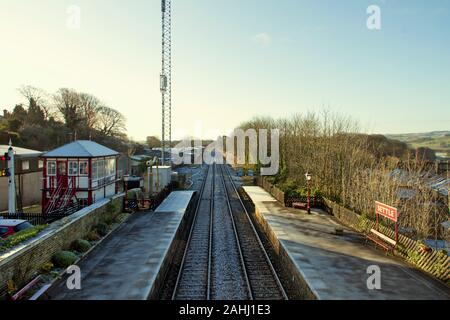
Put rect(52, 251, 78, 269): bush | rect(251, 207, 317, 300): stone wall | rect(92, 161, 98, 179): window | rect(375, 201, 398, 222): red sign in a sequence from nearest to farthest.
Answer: rect(251, 207, 317, 300): stone wall → rect(52, 251, 78, 269): bush → rect(375, 201, 398, 222): red sign → rect(92, 161, 98, 179): window

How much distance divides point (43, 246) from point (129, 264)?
3.04 metres

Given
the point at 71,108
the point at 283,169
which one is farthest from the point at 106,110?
the point at 283,169

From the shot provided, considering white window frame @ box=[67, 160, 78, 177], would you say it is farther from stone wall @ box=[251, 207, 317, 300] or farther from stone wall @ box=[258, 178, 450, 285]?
stone wall @ box=[258, 178, 450, 285]

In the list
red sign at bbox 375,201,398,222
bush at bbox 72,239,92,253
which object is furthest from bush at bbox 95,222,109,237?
red sign at bbox 375,201,398,222

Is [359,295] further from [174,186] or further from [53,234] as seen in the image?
[174,186]

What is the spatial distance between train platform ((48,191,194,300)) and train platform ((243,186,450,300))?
16.6 ft

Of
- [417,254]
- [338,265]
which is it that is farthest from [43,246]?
[417,254]

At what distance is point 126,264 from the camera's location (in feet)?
45.3

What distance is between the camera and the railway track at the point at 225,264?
13025 millimetres

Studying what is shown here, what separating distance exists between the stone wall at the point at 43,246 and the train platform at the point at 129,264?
1088 millimetres

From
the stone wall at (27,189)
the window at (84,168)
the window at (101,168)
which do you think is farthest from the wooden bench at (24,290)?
the stone wall at (27,189)

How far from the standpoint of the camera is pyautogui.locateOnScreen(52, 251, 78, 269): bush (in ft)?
45.4

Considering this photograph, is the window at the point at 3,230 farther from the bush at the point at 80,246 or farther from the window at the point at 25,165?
the window at the point at 25,165
